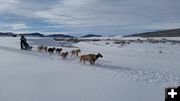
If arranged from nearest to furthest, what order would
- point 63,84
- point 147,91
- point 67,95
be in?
point 67,95
point 147,91
point 63,84

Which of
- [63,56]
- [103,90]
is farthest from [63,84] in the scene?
[63,56]

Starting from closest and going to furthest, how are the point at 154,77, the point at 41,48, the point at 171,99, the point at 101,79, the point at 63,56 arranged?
the point at 171,99
the point at 101,79
the point at 154,77
the point at 63,56
the point at 41,48

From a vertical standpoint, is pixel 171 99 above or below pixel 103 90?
above

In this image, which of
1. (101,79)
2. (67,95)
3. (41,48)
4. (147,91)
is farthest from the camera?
(41,48)

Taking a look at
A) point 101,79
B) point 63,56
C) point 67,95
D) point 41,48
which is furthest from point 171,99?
point 41,48

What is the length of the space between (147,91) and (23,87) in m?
3.89

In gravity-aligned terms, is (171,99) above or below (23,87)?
above

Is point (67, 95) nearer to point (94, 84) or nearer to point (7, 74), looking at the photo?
point (94, 84)

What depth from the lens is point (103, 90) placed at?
9117mm

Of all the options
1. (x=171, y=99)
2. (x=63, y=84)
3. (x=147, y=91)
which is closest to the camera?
(x=171, y=99)

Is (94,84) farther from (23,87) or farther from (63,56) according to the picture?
(63,56)

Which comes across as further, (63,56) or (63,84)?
(63,56)

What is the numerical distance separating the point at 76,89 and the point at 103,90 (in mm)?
846

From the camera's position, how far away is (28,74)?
12.3 metres
